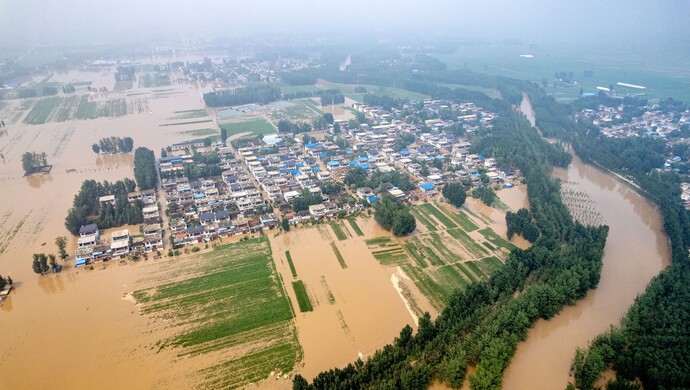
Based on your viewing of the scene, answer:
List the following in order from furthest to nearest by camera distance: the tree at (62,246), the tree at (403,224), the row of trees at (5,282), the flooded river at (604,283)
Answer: the tree at (403,224) → the tree at (62,246) → the row of trees at (5,282) → the flooded river at (604,283)

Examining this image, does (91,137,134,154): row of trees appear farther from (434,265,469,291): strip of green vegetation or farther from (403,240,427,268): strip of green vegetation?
(434,265,469,291): strip of green vegetation

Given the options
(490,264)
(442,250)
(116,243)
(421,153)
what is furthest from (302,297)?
(421,153)

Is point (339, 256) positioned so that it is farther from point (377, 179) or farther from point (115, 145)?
point (115, 145)

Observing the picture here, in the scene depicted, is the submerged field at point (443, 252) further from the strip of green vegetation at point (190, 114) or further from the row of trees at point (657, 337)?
the strip of green vegetation at point (190, 114)

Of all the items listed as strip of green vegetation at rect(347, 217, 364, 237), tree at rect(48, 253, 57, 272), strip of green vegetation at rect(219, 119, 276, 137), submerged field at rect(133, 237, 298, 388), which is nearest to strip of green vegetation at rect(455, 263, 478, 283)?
strip of green vegetation at rect(347, 217, 364, 237)

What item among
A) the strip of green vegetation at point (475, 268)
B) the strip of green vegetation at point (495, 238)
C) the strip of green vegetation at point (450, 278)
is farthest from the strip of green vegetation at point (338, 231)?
the strip of green vegetation at point (495, 238)
